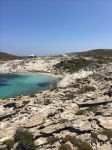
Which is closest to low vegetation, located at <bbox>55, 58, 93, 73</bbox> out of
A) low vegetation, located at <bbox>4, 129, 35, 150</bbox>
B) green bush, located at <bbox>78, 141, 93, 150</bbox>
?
low vegetation, located at <bbox>4, 129, 35, 150</bbox>

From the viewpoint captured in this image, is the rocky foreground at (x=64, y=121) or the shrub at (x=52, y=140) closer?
the rocky foreground at (x=64, y=121)

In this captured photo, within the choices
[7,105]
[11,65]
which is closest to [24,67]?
[11,65]

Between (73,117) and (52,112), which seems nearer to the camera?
(73,117)

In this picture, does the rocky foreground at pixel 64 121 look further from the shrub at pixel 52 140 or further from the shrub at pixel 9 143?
the shrub at pixel 9 143

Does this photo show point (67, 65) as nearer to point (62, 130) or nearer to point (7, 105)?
point (7, 105)

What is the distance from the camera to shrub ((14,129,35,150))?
22116 mm

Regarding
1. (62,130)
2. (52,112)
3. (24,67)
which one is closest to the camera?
(62,130)

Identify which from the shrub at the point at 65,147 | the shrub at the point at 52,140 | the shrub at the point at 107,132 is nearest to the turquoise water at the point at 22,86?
the shrub at the point at 52,140

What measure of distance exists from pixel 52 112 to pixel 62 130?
6454 millimetres

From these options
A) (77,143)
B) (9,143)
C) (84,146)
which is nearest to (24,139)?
(9,143)

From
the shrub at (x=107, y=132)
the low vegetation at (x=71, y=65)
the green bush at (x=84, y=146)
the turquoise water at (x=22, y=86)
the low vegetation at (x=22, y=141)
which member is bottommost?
the turquoise water at (x=22, y=86)

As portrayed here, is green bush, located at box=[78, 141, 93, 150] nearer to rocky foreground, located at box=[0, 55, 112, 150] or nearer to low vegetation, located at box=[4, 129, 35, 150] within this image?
rocky foreground, located at box=[0, 55, 112, 150]

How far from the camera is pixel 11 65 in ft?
377

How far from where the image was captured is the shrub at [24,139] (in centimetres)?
2212
